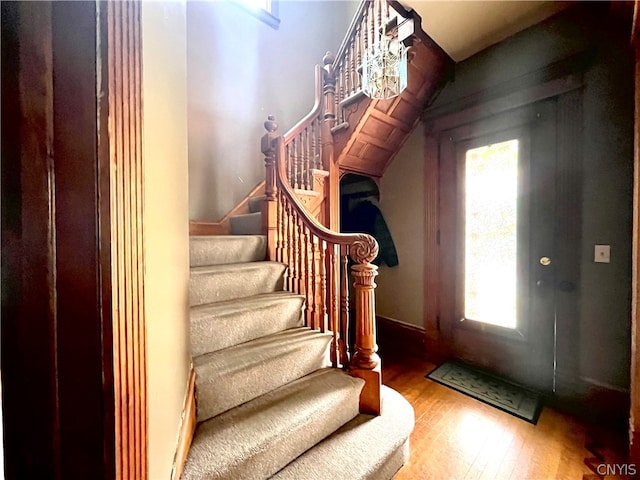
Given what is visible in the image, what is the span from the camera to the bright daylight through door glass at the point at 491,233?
2.08 m

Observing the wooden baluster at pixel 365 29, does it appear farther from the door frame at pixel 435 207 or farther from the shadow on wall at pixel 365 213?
the shadow on wall at pixel 365 213

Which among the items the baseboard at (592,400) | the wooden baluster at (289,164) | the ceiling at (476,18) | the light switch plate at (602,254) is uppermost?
the ceiling at (476,18)

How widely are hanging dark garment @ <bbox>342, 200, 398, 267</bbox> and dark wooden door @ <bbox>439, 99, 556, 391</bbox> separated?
557 mm

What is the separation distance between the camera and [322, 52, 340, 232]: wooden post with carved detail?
8.25 ft

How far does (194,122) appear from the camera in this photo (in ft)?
8.55

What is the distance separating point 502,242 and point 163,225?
2.34m

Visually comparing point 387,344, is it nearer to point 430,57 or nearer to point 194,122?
point 430,57

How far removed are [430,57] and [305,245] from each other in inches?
74.2

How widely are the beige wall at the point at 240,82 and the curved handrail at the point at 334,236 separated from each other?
41.1 inches

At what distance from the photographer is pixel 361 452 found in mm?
1098

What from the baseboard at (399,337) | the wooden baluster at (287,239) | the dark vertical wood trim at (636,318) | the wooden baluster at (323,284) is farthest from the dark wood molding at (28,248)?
the baseboard at (399,337)

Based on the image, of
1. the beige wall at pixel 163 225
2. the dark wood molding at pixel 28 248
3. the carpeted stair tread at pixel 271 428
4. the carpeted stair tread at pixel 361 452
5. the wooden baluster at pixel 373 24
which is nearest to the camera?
the dark wood molding at pixel 28 248

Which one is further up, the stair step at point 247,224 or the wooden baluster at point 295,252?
the stair step at point 247,224

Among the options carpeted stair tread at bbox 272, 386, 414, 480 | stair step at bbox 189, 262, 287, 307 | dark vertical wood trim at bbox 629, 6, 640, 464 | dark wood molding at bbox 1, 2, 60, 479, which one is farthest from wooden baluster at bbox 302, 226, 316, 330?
dark vertical wood trim at bbox 629, 6, 640, 464
